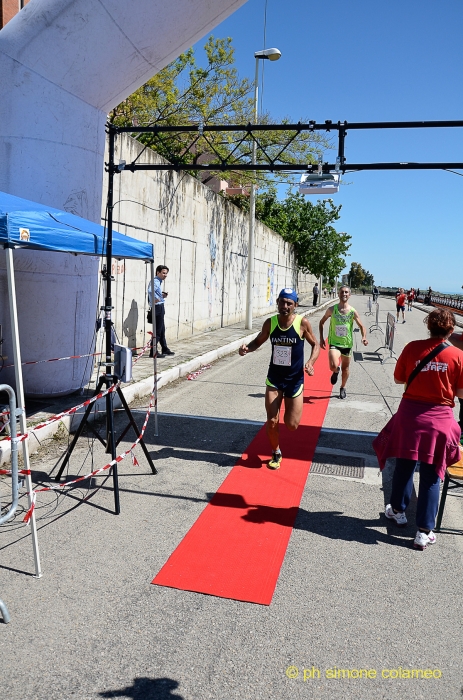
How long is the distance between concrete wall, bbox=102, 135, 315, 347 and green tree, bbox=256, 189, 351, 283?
17.7 metres

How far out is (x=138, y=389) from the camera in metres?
9.32

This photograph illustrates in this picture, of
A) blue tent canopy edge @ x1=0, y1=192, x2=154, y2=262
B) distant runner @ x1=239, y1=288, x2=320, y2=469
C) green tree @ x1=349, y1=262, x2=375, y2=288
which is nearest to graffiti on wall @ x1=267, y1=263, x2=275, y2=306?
blue tent canopy edge @ x1=0, y1=192, x2=154, y2=262

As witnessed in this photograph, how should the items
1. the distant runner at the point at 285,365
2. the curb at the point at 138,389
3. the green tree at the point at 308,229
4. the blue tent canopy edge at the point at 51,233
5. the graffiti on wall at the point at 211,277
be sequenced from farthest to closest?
the green tree at the point at 308,229
the graffiti on wall at the point at 211,277
the curb at the point at 138,389
the distant runner at the point at 285,365
the blue tent canopy edge at the point at 51,233

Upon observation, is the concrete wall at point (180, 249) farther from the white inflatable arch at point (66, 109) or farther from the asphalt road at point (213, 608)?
the asphalt road at point (213, 608)

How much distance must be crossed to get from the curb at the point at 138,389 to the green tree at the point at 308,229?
2553 cm

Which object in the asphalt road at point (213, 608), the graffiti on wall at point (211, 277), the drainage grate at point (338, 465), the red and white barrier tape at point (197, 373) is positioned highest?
the graffiti on wall at point (211, 277)

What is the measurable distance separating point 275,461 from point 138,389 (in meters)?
3.73

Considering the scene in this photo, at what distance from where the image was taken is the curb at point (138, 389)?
645cm

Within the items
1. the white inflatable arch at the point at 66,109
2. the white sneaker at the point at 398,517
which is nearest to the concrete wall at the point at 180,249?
the white inflatable arch at the point at 66,109

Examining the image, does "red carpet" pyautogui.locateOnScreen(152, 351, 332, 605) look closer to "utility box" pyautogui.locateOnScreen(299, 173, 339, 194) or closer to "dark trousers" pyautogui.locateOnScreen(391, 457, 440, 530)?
"dark trousers" pyautogui.locateOnScreen(391, 457, 440, 530)

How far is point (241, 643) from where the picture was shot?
324 cm

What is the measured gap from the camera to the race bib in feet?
19.6

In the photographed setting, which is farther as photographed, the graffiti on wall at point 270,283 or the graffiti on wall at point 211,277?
the graffiti on wall at point 270,283

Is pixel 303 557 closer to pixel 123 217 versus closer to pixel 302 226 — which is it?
pixel 123 217
